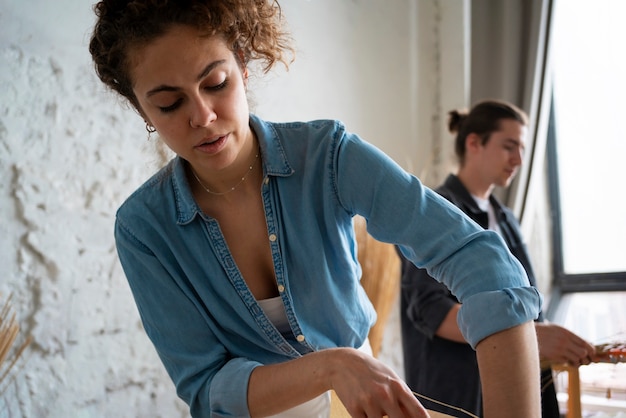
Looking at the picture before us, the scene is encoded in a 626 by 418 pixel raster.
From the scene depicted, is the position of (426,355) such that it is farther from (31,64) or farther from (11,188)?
(31,64)

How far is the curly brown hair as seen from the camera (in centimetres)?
114

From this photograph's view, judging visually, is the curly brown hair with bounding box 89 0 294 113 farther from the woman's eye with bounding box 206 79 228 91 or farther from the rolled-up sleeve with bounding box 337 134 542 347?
the rolled-up sleeve with bounding box 337 134 542 347

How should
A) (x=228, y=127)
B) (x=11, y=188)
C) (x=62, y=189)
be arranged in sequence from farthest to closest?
(x=62, y=189) → (x=11, y=188) → (x=228, y=127)

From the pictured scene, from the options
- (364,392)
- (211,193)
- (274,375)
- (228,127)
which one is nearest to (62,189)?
(211,193)

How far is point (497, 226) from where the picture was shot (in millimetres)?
2609

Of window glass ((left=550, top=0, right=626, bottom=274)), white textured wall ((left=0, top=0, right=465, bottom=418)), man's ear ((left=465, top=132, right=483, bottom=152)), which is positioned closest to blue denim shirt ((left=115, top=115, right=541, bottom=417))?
white textured wall ((left=0, top=0, right=465, bottom=418))

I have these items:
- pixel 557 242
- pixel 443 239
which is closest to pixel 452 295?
pixel 443 239

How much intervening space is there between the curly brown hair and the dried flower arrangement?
31.2 inches

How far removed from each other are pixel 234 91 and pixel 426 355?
1.49 meters

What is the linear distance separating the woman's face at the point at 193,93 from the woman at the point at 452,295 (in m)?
1.17

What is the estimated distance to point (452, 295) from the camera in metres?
2.37

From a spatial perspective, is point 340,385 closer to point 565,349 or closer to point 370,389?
point 370,389

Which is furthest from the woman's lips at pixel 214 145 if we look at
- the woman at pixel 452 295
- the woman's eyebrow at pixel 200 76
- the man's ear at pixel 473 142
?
the man's ear at pixel 473 142

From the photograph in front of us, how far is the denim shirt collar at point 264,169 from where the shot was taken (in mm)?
1288
